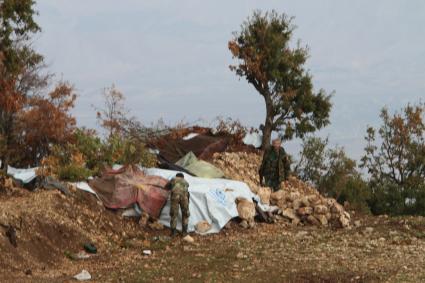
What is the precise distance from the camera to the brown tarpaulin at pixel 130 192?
16.7 meters

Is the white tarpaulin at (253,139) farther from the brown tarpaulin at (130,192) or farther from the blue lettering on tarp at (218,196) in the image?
the brown tarpaulin at (130,192)

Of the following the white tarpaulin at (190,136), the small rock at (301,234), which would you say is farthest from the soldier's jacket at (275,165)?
the white tarpaulin at (190,136)

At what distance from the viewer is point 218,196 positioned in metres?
17.1

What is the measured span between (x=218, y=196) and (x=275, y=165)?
9.05ft

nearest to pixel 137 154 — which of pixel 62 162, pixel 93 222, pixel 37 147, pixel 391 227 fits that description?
pixel 62 162

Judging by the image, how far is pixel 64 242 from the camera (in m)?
13.7

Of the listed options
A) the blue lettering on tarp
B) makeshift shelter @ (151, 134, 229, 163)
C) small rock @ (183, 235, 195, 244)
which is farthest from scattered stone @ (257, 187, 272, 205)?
makeshift shelter @ (151, 134, 229, 163)

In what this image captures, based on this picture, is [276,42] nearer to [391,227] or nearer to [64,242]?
[391,227]

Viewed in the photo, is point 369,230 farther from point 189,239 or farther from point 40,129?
point 40,129

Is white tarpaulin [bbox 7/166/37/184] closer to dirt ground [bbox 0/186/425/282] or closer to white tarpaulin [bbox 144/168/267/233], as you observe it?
dirt ground [bbox 0/186/425/282]

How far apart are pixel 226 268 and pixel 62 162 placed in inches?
334

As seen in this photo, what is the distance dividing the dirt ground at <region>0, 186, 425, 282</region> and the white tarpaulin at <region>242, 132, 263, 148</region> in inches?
391

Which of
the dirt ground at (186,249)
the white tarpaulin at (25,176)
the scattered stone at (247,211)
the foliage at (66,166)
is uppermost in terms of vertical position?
the foliage at (66,166)

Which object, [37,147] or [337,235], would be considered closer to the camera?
[337,235]
